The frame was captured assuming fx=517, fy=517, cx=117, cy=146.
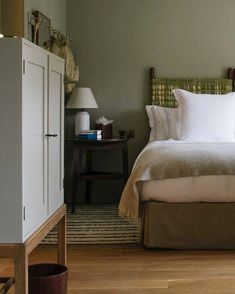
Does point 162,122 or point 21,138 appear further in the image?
point 162,122

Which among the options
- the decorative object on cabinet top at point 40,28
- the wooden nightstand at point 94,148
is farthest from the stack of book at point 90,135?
the decorative object on cabinet top at point 40,28

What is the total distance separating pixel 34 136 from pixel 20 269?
0.54 meters

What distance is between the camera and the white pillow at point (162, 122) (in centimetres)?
520

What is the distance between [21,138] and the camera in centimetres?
194

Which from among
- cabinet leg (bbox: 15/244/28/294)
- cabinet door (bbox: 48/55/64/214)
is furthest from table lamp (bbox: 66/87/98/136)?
cabinet leg (bbox: 15/244/28/294)

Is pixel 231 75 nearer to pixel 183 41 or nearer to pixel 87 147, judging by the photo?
pixel 183 41

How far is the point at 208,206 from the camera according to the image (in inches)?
140

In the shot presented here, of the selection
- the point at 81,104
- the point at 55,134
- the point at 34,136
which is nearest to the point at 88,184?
the point at 81,104

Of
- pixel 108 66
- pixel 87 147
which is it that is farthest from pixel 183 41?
pixel 87 147

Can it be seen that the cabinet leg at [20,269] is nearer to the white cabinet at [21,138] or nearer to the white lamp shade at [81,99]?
the white cabinet at [21,138]

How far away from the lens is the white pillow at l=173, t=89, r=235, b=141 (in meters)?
4.86

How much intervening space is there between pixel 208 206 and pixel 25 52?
2.01 m

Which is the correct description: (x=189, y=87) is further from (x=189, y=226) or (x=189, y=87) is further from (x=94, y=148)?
(x=189, y=226)

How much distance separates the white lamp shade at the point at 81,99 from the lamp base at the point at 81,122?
14 cm
